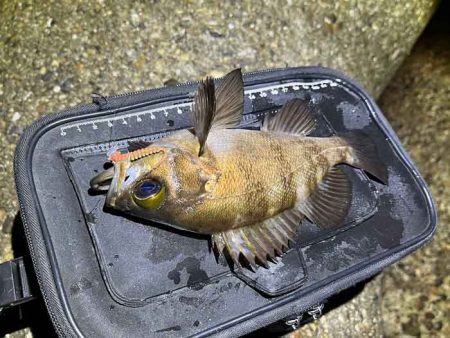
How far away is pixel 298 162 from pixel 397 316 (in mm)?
1466

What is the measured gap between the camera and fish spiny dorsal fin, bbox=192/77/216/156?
214 cm

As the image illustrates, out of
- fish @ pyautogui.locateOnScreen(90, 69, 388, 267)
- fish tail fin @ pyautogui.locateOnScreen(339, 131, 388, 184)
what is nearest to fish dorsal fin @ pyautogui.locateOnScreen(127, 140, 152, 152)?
fish @ pyautogui.locateOnScreen(90, 69, 388, 267)

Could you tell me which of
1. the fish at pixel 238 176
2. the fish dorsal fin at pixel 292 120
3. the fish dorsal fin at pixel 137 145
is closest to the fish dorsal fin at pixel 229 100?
the fish at pixel 238 176

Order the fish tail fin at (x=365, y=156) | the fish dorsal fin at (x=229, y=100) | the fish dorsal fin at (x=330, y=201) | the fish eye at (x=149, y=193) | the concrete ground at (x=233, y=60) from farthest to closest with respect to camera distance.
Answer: the concrete ground at (x=233, y=60) → the fish tail fin at (x=365, y=156) → the fish dorsal fin at (x=330, y=201) → the fish dorsal fin at (x=229, y=100) → the fish eye at (x=149, y=193)

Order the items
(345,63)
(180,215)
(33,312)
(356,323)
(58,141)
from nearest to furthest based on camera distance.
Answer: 1. (180,215)
2. (58,141)
3. (33,312)
4. (356,323)
5. (345,63)

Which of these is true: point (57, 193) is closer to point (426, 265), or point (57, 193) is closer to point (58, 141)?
point (58, 141)

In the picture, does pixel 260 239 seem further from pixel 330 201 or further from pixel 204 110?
pixel 204 110

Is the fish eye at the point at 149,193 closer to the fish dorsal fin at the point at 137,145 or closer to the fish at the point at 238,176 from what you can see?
the fish at the point at 238,176

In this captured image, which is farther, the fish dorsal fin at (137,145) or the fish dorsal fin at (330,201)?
the fish dorsal fin at (330,201)

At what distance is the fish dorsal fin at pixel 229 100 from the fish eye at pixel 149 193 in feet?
1.39

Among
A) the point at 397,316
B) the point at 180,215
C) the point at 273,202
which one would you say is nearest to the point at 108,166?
the point at 180,215

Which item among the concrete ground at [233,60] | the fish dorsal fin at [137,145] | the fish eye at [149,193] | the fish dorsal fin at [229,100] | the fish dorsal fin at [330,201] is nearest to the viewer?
the fish eye at [149,193]

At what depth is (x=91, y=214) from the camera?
88.7 inches

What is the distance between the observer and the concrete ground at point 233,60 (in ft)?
10.3
